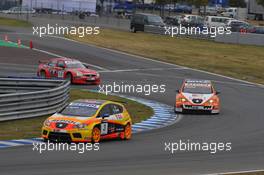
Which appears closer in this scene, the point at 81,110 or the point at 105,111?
the point at 81,110

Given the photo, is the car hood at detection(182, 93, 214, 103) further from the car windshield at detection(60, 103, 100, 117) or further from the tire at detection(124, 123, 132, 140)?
the car windshield at detection(60, 103, 100, 117)

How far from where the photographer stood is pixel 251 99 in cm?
3750

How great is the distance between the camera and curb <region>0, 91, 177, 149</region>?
20723 millimetres

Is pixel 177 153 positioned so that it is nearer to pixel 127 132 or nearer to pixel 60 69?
pixel 127 132

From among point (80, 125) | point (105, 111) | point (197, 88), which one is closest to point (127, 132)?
point (105, 111)

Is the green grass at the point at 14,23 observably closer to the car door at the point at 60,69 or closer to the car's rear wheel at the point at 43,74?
the car's rear wheel at the point at 43,74

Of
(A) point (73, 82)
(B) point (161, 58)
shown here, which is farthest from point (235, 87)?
(B) point (161, 58)

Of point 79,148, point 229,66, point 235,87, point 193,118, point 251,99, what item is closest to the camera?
point 79,148

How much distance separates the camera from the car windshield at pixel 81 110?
21.3 metres

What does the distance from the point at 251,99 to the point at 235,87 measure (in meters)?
5.90

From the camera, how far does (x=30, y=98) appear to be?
25.8m

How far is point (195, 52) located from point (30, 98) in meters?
36.2

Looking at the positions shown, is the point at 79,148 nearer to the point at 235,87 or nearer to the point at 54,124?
the point at 54,124

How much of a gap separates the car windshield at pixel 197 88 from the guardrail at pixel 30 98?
5.19 m
